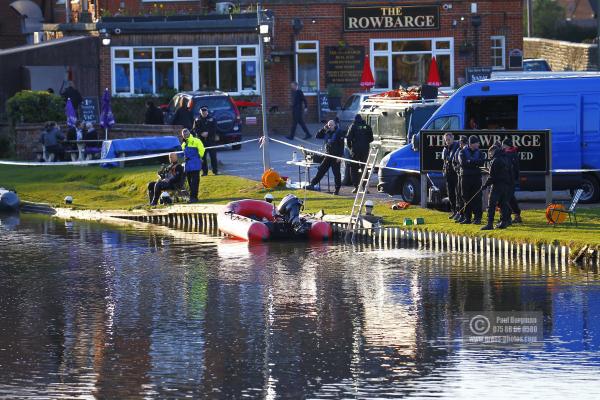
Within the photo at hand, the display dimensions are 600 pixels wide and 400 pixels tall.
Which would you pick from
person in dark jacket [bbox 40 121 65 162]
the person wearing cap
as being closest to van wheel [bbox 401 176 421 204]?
the person wearing cap

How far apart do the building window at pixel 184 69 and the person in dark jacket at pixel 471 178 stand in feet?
79.5

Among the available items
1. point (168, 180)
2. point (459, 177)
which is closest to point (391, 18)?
point (168, 180)

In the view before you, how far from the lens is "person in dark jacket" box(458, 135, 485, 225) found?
27484mm

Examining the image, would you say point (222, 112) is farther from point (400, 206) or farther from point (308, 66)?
point (400, 206)

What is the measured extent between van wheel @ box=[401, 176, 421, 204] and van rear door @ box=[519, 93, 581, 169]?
2765mm

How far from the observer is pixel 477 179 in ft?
91.1

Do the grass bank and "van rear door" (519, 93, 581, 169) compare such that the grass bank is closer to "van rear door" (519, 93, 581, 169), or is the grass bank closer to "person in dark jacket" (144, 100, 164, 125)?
"van rear door" (519, 93, 581, 169)

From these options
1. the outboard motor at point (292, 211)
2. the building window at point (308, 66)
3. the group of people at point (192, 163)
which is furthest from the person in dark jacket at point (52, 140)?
the outboard motor at point (292, 211)

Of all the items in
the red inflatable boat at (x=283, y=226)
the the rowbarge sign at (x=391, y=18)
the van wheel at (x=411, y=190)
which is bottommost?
the red inflatable boat at (x=283, y=226)

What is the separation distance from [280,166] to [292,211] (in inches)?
405

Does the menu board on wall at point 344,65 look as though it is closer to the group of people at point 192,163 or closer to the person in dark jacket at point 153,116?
the person in dark jacket at point 153,116

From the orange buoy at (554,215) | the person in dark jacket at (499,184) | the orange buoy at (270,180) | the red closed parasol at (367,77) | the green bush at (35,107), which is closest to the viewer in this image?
the person in dark jacket at (499,184)

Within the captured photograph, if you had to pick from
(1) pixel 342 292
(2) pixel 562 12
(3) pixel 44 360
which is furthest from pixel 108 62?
(2) pixel 562 12

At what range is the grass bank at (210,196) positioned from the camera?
86.6 feet
